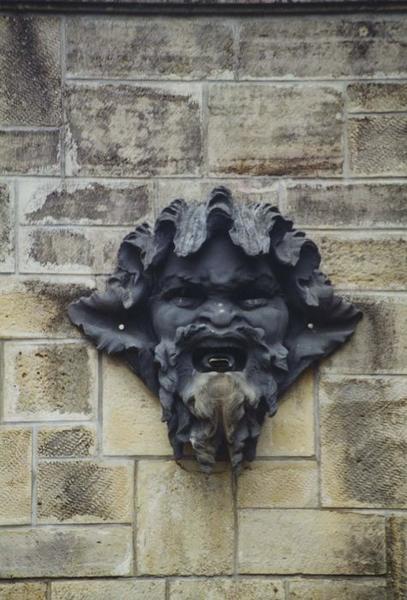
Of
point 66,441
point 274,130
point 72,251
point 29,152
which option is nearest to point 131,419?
point 66,441

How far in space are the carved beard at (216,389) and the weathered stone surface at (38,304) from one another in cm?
37

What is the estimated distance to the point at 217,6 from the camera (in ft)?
13.4

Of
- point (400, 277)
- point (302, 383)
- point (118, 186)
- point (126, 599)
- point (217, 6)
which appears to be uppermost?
point (217, 6)

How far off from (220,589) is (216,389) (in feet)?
2.22

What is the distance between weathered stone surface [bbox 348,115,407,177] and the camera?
4043 mm

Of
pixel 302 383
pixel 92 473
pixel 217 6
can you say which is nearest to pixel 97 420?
pixel 92 473

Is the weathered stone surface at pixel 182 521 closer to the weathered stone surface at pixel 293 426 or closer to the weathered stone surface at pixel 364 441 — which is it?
the weathered stone surface at pixel 293 426

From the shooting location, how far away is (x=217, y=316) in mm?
3688

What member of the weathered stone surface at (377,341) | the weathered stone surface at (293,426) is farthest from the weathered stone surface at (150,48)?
the weathered stone surface at (293,426)

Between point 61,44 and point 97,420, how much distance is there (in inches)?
47.6

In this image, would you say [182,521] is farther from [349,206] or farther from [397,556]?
[349,206]

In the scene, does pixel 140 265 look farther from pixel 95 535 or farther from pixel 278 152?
pixel 95 535

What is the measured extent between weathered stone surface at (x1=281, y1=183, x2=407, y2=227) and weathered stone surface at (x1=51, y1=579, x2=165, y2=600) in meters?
1.21

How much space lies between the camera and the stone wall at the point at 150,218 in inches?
153
